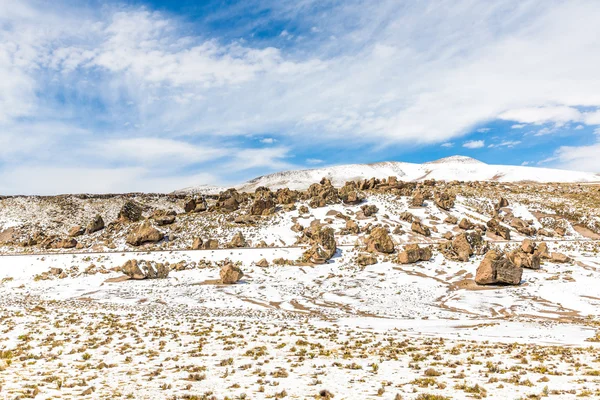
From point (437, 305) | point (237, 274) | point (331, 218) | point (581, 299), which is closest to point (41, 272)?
point (237, 274)

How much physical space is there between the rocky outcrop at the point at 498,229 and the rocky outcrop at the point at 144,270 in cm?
5121

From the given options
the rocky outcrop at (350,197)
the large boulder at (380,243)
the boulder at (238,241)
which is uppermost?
the rocky outcrop at (350,197)

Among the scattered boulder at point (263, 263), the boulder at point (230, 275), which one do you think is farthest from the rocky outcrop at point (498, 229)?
the boulder at point (230, 275)

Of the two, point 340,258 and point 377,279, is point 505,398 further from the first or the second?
point 340,258

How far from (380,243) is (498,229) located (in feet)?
72.3

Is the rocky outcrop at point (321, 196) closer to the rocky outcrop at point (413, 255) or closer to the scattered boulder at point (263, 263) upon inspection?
the scattered boulder at point (263, 263)

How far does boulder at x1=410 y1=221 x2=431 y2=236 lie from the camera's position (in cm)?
6188

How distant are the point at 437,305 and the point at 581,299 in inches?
500

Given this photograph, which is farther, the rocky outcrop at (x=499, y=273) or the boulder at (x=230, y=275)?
A: the boulder at (x=230, y=275)

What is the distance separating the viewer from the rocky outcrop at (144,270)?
4575 cm

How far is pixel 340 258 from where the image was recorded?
53.1m

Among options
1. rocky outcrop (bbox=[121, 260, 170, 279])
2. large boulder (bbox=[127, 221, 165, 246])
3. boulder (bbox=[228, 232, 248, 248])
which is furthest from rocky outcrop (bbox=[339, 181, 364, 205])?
rocky outcrop (bbox=[121, 260, 170, 279])

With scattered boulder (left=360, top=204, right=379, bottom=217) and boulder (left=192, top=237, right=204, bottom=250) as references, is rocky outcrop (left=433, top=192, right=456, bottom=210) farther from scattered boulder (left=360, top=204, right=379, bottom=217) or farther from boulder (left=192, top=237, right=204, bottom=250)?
boulder (left=192, top=237, right=204, bottom=250)

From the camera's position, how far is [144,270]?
4659 cm
